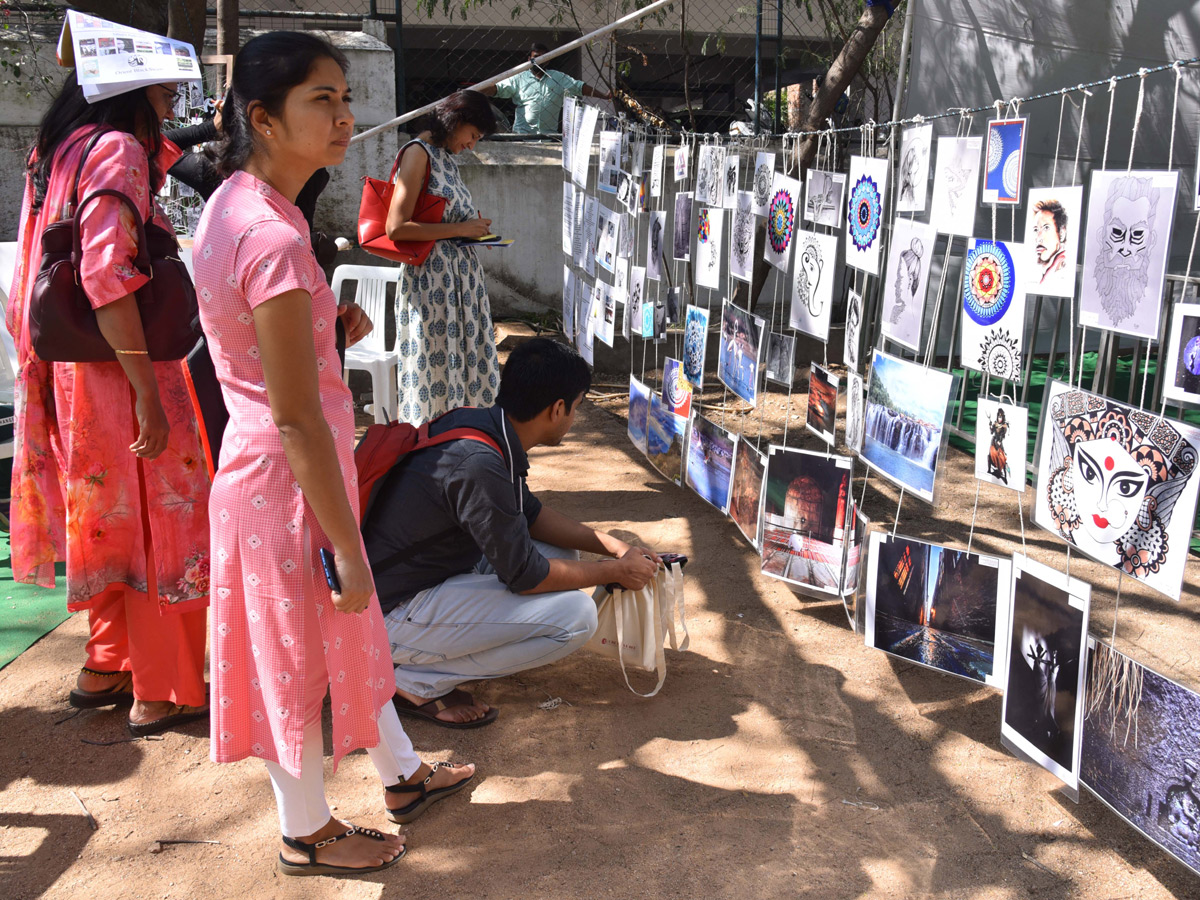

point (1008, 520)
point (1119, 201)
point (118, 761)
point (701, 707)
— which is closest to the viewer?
point (1119, 201)

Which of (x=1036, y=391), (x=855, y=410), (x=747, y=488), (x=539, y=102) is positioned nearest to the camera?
(x=855, y=410)

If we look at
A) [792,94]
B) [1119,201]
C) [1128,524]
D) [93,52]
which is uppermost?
[792,94]

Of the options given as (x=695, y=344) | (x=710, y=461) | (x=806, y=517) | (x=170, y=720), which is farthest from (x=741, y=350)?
(x=170, y=720)

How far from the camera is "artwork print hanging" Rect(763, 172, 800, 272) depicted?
9.76 ft

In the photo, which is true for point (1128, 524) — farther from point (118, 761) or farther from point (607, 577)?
point (118, 761)

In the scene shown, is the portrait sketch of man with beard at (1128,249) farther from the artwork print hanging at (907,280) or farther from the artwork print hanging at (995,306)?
the artwork print hanging at (907,280)

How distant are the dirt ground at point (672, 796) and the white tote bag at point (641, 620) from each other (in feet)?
0.44

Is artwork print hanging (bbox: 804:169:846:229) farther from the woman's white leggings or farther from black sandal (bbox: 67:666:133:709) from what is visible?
black sandal (bbox: 67:666:133:709)

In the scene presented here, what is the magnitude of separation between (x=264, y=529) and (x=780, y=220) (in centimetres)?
200

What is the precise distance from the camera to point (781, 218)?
9.91 feet

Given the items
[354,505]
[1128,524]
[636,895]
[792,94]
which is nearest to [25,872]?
[354,505]

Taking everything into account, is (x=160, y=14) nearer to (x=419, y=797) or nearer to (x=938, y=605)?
(x=419, y=797)

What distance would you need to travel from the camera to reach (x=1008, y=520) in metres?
3.79

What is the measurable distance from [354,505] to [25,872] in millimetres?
1056
